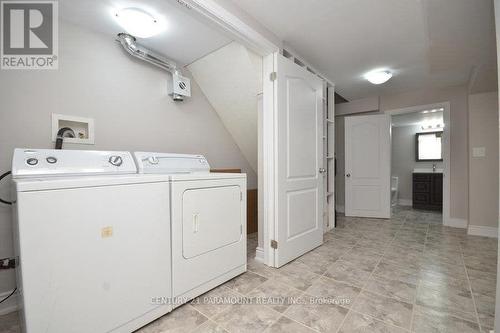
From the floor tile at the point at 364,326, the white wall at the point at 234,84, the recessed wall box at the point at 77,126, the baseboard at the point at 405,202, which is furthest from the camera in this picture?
the baseboard at the point at 405,202

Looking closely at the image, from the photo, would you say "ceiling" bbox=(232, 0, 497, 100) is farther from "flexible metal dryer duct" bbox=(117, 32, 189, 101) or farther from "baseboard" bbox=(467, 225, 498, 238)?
"baseboard" bbox=(467, 225, 498, 238)

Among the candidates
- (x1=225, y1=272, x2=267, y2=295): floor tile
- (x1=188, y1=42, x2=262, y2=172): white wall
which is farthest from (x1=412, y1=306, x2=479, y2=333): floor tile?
(x1=188, y1=42, x2=262, y2=172): white wall

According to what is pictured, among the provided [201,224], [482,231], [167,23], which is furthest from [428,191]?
[167,23]

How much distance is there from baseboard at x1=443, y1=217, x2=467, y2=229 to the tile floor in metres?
0.93

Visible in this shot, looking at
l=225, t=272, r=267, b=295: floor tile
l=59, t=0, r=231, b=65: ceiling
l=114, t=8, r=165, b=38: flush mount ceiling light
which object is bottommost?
l=225, t=272, r=267, b=295: floor tile

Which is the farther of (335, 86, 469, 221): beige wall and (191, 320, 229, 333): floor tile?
(335, 86, 469, 221): beige wall

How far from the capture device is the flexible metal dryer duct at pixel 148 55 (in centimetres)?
188

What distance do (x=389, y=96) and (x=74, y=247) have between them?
477 cm

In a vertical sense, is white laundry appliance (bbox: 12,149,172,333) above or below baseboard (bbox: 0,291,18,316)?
above

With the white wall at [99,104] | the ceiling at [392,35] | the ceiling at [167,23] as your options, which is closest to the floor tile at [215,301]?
the white wall at [99,104]

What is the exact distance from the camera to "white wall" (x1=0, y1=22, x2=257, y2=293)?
1480 mm

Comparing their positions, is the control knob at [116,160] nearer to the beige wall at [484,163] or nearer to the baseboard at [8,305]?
the baseboard at [8,305]

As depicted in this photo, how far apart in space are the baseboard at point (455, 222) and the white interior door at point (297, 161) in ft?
8.17

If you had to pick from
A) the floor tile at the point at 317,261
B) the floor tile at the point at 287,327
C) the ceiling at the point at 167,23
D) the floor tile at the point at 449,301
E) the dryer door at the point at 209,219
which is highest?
the ceiling at the point at 167,23
